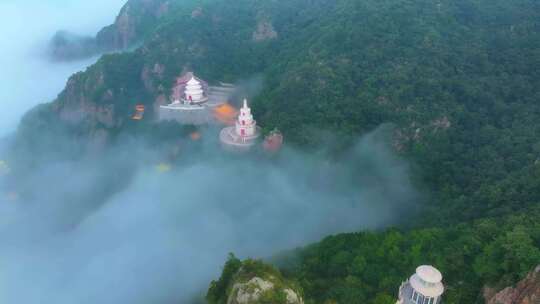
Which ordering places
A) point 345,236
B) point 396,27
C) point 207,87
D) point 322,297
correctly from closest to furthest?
point 322,297 → point 345,236 → point 396,27 → point 207,87

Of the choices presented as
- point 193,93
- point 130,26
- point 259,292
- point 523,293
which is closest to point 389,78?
point 193,93

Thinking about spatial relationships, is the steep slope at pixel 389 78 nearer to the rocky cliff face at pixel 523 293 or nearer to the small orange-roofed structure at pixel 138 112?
the small orange-roofed structure at pixel 138 112

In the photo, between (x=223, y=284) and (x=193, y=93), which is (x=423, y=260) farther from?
(x=193, y=93)

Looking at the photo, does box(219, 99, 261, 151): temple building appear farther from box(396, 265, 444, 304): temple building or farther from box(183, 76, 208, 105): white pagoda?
box(396, 265, 444, 304): temple building

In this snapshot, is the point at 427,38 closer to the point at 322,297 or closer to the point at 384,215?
the point at 384,215

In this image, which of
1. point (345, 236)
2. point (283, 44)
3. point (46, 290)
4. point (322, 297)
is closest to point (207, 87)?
point (283, 44)

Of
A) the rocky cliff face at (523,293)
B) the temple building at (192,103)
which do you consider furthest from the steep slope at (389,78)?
the rocky cliff face at (523,293)
